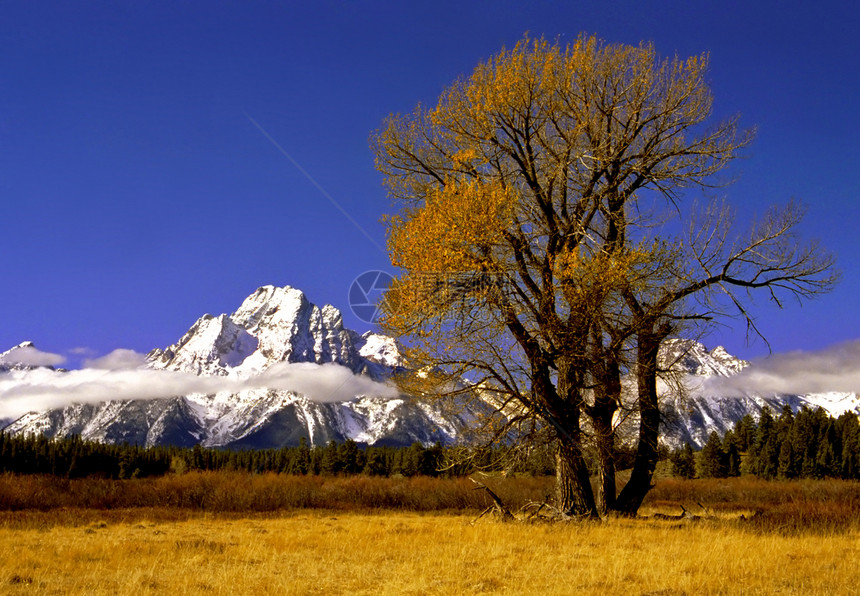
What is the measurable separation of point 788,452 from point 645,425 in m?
71.6

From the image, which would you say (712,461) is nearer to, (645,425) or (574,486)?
(645,425)

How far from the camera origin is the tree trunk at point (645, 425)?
17344 millimetres

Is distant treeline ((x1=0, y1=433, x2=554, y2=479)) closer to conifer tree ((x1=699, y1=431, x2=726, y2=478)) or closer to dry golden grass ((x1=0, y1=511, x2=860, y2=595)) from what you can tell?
conifer tree ((x1=699, y1=431, x2=726, y2=478))

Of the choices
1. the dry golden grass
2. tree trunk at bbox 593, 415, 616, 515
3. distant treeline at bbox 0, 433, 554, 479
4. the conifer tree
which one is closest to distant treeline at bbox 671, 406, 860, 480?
the conifer tree

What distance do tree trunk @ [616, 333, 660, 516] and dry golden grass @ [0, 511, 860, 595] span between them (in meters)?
1.40

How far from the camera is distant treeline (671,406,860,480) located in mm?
74938

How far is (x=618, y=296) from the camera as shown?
53.3 feet

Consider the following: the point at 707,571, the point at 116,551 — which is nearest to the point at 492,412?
the point at 707,571

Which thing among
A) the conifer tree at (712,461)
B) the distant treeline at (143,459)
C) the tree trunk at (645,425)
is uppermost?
the tree trunk at (645,425)

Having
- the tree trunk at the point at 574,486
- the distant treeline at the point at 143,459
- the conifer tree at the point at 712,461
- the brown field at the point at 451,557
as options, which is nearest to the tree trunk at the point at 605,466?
the tree trunk at the point at 574,486

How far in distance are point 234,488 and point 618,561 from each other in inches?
1001

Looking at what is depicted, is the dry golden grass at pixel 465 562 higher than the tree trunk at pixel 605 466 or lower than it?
lower

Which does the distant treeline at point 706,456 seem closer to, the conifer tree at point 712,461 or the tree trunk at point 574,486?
the conifer tree at point 712,461

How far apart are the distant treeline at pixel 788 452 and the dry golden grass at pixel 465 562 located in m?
66.6
